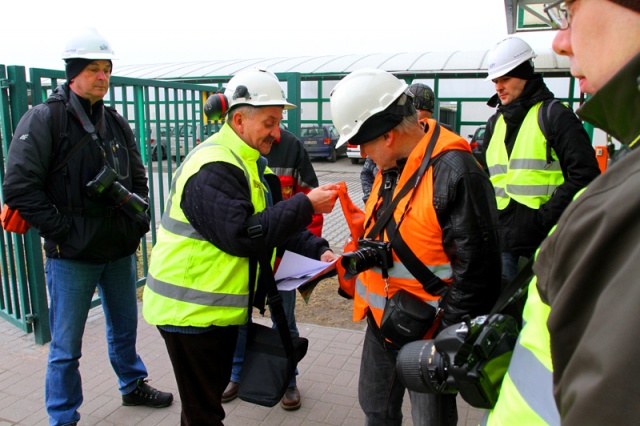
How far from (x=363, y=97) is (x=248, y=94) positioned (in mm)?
619

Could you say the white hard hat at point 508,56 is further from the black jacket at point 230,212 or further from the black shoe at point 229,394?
the black shoe at point 229,394

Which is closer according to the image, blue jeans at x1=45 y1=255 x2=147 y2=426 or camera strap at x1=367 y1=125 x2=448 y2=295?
camera strap at x1=367 y1=125 x2=448 y2=295

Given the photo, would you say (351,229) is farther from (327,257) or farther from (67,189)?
(67,189)

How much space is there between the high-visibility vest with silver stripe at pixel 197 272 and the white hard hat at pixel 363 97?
0.53 m

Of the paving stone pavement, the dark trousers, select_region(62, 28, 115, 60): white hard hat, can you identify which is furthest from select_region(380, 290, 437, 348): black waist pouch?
select_region(62, 28, 115, 60): white hard hat

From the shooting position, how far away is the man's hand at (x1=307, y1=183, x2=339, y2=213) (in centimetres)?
241

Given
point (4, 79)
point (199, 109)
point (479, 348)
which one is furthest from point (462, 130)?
point (479, 348)

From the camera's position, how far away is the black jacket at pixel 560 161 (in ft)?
10.2

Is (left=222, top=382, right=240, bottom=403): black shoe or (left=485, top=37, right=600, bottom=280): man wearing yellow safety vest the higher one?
(left=485, top=37, right=600, bottom=280): man wearing yellow safety vest

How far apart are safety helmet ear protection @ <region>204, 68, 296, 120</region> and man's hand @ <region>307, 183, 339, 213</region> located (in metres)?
0.48

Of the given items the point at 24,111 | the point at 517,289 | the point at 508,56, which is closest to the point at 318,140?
the point at 24,111

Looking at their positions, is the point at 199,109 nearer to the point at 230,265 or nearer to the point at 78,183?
the point at 78,183

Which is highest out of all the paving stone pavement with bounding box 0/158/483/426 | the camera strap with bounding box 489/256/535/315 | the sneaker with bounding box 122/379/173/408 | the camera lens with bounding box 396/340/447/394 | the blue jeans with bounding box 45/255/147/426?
the camera strap with bounding box 489/256/535/315

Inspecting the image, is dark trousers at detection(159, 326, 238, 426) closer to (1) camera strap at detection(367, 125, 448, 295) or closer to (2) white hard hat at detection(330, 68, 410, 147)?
(1) camera strap at detection(367, 125, 448, 295)
